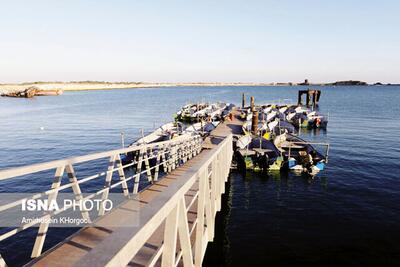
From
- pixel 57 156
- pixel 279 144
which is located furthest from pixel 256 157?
pixel 57 156

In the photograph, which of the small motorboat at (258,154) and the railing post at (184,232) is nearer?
the railing post at (184,232)

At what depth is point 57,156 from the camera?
25.0 metres

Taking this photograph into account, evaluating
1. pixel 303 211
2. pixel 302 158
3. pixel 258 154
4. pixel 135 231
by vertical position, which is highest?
pixel 135 231


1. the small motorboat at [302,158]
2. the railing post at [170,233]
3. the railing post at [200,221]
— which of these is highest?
the railing post at [170,233]

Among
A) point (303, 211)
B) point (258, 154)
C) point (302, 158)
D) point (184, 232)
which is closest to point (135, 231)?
point (184, 232)

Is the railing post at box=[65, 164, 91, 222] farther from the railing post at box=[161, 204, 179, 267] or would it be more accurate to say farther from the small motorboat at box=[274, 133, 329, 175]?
the small motorboat at box=[274, 133, 329, 175]

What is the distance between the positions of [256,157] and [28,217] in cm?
1740

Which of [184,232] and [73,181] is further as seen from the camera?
[73,181]

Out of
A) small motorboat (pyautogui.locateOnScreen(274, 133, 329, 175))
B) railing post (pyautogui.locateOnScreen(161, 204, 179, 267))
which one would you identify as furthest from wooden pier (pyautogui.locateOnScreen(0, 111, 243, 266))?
small motorboat (pyautogui.locateOnScreen(274, 133, 329, 175))

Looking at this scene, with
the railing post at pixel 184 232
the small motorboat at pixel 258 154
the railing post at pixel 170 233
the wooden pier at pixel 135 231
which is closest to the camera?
the wooden pier at pixel 135 231

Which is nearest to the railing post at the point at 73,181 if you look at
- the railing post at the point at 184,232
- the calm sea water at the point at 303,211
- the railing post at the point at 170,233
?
the railing post at the point at 184,232

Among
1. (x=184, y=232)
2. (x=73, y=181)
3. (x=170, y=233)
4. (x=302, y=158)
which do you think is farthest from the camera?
(x=302, y=158)

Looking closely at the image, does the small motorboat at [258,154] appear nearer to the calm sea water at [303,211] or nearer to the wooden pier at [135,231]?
the calm sea water at [303,211]

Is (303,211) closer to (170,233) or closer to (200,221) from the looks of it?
(200,221)
